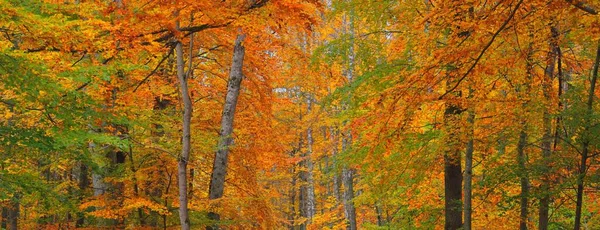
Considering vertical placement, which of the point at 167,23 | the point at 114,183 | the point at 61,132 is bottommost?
the point at 114,183

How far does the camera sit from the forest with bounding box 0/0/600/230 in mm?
5988

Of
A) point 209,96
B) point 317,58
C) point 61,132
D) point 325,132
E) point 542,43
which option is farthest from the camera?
point 325,132

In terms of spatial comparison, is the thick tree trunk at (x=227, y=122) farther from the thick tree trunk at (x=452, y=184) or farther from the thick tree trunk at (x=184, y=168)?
the thick tree trunk at (x=452, y=184)

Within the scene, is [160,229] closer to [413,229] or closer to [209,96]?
[209,96]

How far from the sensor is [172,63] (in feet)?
40.2

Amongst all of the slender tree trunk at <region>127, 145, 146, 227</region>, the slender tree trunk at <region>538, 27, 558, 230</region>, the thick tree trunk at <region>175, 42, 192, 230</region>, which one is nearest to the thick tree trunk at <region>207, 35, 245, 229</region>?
the slender tree trunk at <region>127, 145, 146, 227</region>

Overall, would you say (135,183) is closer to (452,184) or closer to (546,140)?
(452,184)

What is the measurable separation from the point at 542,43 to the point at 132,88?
7827 millimetres

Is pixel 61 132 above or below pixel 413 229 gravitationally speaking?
above

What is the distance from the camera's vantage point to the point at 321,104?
9.89 m

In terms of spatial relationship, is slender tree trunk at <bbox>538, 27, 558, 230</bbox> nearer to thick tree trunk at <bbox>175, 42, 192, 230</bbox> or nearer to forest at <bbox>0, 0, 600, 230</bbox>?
forest at <bbox>0, 0, 600, 230</bbox>

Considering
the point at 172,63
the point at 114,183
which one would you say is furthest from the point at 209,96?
the point at 114,183

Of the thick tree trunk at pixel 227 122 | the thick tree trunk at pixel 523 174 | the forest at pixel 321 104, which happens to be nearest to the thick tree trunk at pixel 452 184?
the forest at pixel 321 104

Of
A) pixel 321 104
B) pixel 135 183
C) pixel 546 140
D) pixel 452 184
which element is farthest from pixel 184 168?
pixel 546 140
